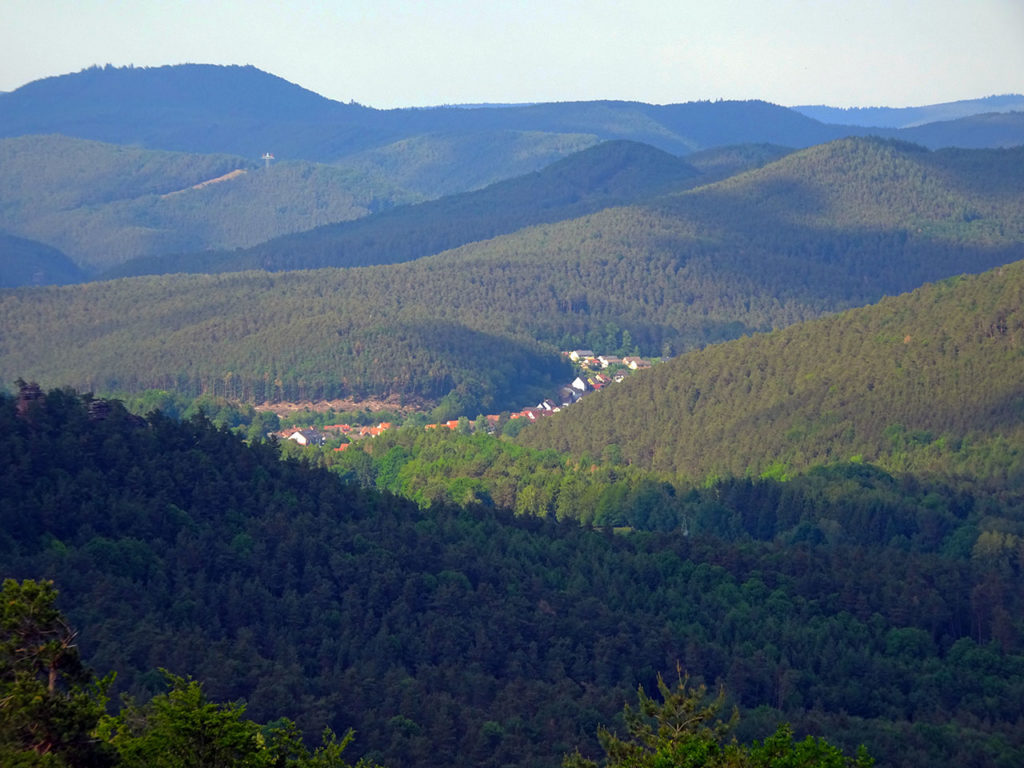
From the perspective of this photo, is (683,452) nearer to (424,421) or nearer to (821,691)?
(424,421)

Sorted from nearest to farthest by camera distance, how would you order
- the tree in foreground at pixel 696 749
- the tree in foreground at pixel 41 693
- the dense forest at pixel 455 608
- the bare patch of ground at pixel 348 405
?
the tree in foreground at pixel 41 693, the tree in foreground at pixel 696 749, the dense forest at pixel 455 608, the bare patch of ground at pixel 348 405

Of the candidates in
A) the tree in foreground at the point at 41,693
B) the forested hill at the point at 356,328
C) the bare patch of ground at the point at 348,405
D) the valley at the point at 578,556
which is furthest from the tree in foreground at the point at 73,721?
the forested hill at the point at 356,328

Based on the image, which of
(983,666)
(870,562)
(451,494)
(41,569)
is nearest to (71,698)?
(41,569)

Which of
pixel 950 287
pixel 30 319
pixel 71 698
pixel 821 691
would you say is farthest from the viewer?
pixel 30 319

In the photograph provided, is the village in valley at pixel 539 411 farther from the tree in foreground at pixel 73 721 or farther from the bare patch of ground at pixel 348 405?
the tree in foreground at pixel 73 721

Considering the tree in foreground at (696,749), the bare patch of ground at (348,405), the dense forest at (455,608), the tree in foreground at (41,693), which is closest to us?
the tree in foreground at (41,693)

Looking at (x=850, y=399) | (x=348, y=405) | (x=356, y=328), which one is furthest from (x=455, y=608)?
(x=356, y=328)
